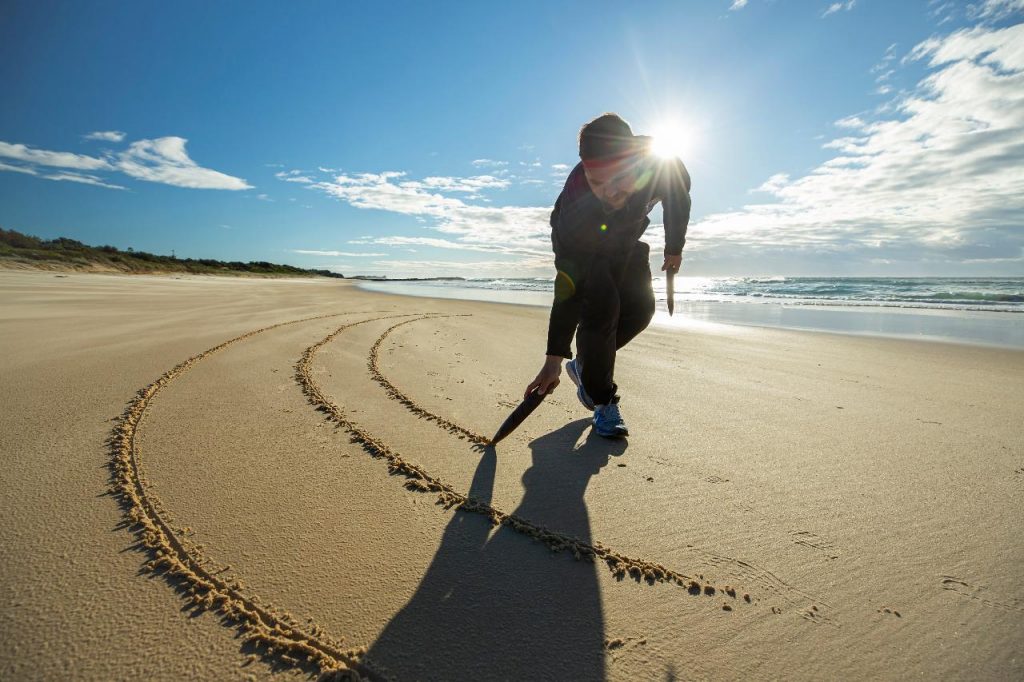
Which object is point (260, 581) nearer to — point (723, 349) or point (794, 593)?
point (794, 593)

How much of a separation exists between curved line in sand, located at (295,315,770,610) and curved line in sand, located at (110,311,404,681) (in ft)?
2.43

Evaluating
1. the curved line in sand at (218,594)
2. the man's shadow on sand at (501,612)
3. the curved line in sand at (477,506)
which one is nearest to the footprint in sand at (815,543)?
the curved line in sand at (477,506)

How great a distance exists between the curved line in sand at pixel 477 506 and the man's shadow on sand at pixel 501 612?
Answer: 0.04m

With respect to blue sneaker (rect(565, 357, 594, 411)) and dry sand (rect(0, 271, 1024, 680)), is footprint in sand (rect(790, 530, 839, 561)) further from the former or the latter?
blue sneaker (rect(565, 357, 594, 411))

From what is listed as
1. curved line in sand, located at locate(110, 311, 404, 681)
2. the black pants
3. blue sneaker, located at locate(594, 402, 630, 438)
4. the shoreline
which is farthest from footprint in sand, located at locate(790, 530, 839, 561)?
the shoreline

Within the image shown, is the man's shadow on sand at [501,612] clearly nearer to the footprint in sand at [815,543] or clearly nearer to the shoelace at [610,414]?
the footprint in sand at [815,543]

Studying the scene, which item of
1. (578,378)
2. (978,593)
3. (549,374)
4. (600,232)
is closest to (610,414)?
(578,378)

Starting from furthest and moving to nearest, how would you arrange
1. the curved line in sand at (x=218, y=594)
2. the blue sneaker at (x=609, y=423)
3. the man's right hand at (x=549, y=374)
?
the blue sneaker at (x=609, y=423), the man's right hand at (x=549, y=374), the curved line in sand at (x=218, y=594)

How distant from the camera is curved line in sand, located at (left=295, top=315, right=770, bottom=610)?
1492 millimetres

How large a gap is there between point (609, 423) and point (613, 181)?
1.37 metres

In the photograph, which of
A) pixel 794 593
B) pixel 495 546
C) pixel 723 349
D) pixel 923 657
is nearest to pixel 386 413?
pixel 495 546

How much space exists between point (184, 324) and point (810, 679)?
7.22 m

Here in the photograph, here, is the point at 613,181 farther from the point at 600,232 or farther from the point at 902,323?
the point at 902,323

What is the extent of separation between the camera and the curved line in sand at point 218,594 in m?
1.11
